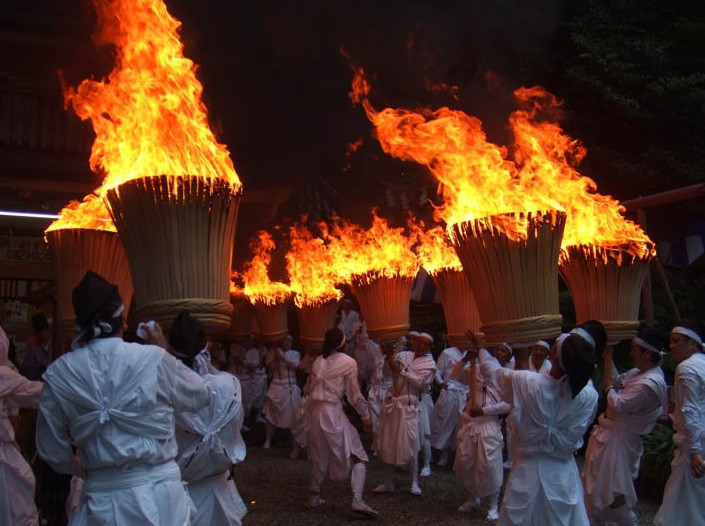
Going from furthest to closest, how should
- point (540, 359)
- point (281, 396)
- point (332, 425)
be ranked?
point (281, 396) < point (332, 425) < point (540, 359)

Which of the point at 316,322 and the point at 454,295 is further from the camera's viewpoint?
the point at 316,322

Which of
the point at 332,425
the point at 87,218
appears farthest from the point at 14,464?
the point at 332,425

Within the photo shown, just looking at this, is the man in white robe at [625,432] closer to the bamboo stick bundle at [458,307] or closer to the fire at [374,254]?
the bamboo stick bundle at [458,307]

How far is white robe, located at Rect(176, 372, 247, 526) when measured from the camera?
3.91 m

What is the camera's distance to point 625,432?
17.1ft

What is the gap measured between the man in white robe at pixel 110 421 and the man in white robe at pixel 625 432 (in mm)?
3423

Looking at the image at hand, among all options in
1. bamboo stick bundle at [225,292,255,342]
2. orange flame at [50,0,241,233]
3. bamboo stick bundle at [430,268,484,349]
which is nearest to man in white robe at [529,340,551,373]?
bamboo stick bundle at [430,268,484,349]

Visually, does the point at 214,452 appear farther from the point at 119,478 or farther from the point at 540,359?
the point at 540,359

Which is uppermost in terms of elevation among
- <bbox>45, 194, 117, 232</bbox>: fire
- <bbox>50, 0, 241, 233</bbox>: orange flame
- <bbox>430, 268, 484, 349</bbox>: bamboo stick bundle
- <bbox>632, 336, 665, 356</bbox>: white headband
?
<bbox>50, 0, 241, 233</bbox>: orange flame

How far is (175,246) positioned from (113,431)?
41.1 inches

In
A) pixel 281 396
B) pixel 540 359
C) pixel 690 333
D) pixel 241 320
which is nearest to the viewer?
pixel 690 333

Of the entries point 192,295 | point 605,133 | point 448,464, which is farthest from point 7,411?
point 605,133

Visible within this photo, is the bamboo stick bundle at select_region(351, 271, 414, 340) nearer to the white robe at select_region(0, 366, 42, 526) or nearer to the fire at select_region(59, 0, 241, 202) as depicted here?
the fire at select_region(59, 0, 241, 202)

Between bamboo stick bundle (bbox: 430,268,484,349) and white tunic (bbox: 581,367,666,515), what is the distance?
130 centimetres
